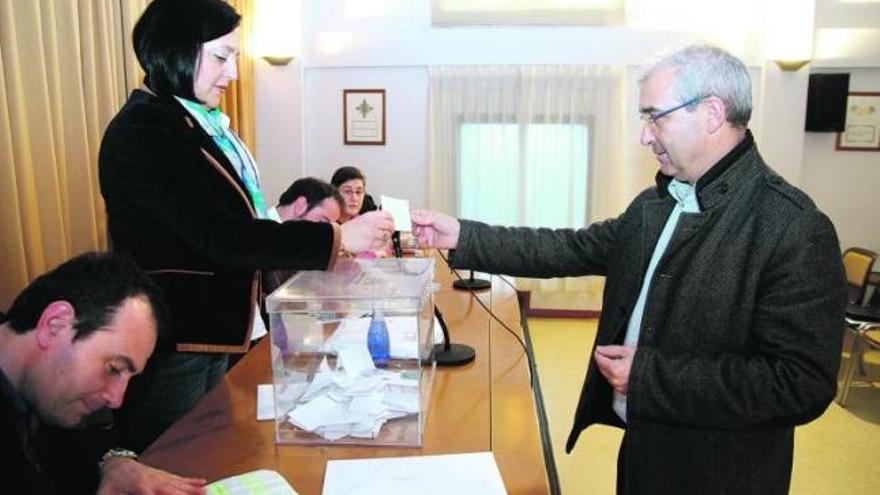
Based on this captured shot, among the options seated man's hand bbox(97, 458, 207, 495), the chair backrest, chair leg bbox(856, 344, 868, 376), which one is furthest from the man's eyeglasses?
chair leg bbox(856, 344, 868, 376)

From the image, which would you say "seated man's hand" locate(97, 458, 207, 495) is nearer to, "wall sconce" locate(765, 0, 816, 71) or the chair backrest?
the chair backrest

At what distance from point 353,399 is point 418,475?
0.25 meters

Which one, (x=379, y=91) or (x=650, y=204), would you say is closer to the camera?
(x=650, y=204)

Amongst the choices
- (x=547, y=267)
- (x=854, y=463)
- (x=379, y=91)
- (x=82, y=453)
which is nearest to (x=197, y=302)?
(x=82, y=453)

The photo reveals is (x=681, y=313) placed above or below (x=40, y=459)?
above

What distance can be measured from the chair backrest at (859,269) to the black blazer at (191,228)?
3605 mm

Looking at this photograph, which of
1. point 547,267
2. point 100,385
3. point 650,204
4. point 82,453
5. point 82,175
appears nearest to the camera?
point 100,385

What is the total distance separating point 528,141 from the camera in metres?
4.76

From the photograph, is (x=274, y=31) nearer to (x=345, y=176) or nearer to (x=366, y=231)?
(x=345, y=176)

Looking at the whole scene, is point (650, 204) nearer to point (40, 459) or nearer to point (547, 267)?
point (547, 267)

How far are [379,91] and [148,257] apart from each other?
3.63 metres

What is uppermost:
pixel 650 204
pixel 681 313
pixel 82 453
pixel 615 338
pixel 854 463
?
pixel 650 204

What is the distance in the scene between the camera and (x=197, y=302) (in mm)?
1505

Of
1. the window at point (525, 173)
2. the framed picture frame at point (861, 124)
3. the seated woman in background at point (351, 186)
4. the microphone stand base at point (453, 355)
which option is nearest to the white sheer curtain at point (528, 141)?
the window at point (525, 173)
